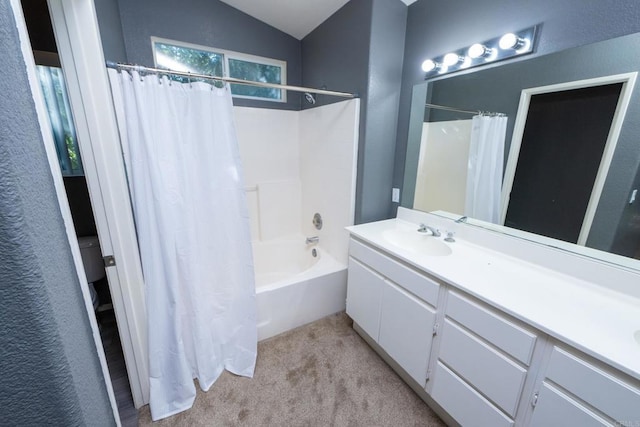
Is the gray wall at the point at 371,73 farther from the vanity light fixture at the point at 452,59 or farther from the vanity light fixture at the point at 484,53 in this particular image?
the vanity light fixture at the point at 452,59

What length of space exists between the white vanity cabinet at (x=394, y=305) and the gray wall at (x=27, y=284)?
1.33 metres

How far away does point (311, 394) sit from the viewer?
5.00ft

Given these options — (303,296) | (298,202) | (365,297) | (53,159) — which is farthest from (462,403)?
(298,202)

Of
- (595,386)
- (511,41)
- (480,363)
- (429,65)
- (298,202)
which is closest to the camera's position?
(595,386)

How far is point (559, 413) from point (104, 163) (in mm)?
2031

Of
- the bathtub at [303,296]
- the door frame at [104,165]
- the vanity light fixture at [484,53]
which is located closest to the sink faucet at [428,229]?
the bathtub at [303,296]

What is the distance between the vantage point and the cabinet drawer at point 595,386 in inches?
29.3

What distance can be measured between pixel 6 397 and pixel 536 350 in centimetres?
139

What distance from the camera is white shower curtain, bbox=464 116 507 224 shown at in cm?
152

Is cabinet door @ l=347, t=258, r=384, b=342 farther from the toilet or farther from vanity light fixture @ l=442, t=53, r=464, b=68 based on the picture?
the toilet

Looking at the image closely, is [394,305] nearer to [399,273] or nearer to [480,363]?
[399,273]

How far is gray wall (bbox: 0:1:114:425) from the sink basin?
156 centimetres

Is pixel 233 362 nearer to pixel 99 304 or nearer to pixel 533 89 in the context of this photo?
pixel 99 304

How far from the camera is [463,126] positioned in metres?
1.72
